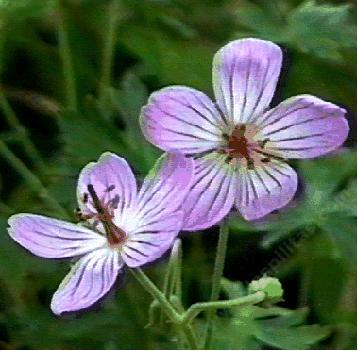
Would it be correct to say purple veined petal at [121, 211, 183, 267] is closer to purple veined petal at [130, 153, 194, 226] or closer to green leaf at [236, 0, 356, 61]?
purple veined petal at [130, 153, 194, 226]

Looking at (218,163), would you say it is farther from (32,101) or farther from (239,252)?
(32,101)

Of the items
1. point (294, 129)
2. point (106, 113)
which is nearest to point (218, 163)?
point (294, 129)

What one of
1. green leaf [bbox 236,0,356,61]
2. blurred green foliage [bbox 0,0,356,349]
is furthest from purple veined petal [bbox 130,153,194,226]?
green leaf [bbox 236,0,356,61]

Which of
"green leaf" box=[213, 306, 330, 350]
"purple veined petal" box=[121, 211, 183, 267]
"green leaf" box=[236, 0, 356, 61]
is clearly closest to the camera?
"purple veined petal" box=[121, 211, 183, 267]

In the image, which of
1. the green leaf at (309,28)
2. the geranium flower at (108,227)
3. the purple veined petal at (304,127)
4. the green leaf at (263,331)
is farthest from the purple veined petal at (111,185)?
the green leaf at (309,28)

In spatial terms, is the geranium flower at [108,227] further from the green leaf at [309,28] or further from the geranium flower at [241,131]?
the green leaf at [309,28]
